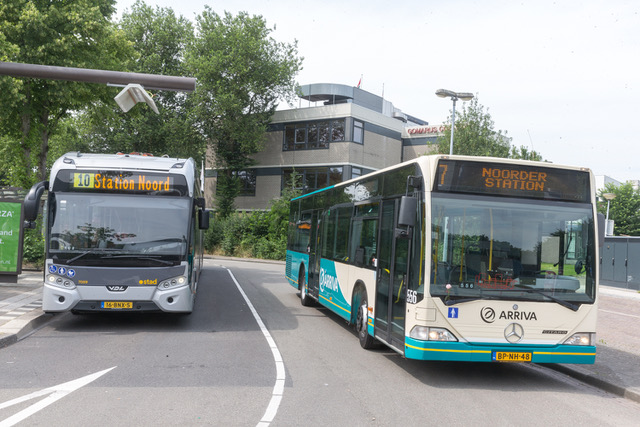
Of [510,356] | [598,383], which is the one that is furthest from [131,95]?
[598,383]

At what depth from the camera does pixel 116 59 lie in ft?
77.7

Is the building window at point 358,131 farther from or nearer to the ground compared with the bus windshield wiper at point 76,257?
farther from the ground

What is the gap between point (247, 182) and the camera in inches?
1727

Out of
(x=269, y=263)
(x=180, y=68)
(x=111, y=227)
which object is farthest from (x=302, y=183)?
(x=111, y=227)

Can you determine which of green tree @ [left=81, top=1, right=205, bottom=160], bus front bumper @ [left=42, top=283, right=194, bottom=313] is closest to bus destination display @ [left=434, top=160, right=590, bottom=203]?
bus front bumper @ [left=42, top=283, right=194, bottom=313]

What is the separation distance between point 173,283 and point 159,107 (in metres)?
33.2

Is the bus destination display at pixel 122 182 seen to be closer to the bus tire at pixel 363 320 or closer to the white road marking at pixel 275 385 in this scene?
the white road marking at pixel 275 385

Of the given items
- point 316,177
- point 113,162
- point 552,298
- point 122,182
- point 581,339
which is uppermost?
point 316,177

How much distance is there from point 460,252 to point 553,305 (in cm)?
141

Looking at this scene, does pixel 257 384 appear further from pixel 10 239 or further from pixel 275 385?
pixel 10 239

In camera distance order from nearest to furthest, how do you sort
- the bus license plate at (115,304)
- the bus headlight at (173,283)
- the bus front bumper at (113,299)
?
the bus front bumper at (113,299), the bus license plate at (115,304), the bus headlight at (173,283)

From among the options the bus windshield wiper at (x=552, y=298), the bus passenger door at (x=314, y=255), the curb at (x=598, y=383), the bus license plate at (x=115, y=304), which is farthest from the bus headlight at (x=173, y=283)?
the curb at (x=598, y=383)

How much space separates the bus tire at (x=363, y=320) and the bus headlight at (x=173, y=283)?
320 centimetres

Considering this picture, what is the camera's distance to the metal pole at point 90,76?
10.3 meters
